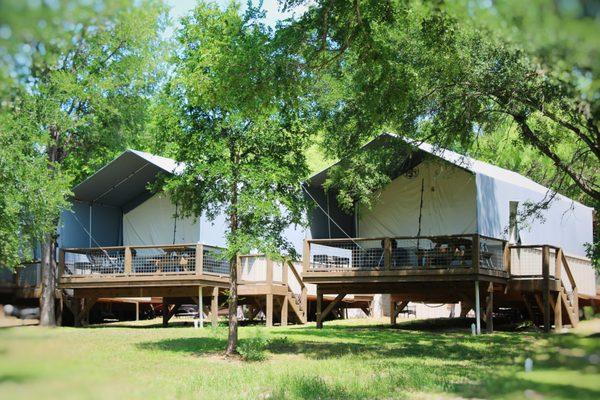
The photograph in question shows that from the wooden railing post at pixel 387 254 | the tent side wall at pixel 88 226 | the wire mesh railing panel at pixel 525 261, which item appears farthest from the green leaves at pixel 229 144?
the tent side wall at pixel 88 226

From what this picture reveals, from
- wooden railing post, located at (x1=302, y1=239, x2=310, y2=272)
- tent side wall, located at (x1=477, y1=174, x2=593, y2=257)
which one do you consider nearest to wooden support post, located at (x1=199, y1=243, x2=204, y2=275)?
wooden railing post, located at (x1=302, y1=239, x2=310, y2=272)

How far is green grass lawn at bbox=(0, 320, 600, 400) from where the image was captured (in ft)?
6.19

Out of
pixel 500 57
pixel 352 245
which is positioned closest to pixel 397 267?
pixel 352 245

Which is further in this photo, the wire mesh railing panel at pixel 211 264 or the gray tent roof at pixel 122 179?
the gray tent roof at pixel 122 179

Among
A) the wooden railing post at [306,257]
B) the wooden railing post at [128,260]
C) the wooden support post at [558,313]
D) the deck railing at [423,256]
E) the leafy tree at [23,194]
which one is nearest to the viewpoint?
the leafy tree at [23,194]

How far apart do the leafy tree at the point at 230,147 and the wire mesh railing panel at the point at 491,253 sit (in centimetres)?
618

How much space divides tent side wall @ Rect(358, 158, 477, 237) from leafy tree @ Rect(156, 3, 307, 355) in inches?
281

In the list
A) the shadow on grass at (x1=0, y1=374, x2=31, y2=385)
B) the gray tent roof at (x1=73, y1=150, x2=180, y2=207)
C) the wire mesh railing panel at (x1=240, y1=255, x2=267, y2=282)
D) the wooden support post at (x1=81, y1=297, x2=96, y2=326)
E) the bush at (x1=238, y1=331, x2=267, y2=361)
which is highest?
the gray tent roof at (x1=73, y1=150, x2=180, y2=207)

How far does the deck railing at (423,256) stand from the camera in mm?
15836

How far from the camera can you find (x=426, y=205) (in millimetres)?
19531

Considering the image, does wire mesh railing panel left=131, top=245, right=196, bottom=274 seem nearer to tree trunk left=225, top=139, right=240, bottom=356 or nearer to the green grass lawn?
the green grass lawn

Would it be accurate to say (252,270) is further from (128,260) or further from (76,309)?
(76,309)

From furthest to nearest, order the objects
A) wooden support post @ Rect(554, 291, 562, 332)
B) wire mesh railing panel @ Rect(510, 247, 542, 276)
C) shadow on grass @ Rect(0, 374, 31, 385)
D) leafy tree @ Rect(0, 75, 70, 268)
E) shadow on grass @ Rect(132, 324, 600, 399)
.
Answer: wire mesh railing panel @ Rect(510, 247, 542, 276), wooden support post @ Rect(554, 291, 562, 332), leafy tree @ Rect(0, 75, 70, 268), shadow on grass @ Rect(132, 324, 600, 399), shadow on grass @ Rect(0, 374, 31, 385)

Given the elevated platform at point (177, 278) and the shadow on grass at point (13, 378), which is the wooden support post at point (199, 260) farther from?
the shadow on grass at point (13, 378)
